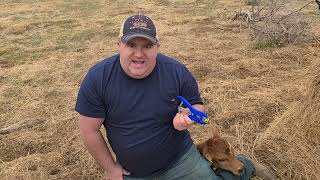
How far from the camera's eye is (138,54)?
2.94 metres

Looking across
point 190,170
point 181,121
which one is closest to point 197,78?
point 190,170

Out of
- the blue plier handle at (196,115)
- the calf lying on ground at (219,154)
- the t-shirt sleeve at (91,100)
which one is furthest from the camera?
the calf lying on ground at (219,154)

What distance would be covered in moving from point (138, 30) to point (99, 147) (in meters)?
0.88

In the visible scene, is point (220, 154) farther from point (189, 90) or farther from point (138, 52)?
point (138, 52)

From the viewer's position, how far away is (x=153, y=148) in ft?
10.3

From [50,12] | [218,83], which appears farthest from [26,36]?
[218,83]

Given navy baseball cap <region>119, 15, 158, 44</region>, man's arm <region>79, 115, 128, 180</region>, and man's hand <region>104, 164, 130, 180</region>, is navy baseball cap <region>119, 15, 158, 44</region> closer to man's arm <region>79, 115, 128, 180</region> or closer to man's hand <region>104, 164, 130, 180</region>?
man's arm <region>79, 115, 128, 180</region>

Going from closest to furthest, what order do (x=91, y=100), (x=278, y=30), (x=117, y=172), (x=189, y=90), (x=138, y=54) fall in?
(x=138, y=54) → (x=91, y=100) → (x=189, y=90) → (x=117, y=172) → (x=278, y=30)

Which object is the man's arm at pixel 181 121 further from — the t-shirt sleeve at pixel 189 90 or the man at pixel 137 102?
the t-shirt sleeve at pixel 189 90

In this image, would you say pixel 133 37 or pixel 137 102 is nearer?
pixel 133 37

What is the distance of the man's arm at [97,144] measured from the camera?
3.14 meters

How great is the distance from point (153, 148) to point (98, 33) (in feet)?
26.3

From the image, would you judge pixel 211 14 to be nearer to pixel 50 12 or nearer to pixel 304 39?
pixel 304 39

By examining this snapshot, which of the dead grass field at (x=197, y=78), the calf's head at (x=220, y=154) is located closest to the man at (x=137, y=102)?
the calf's head at (x=220, y=154)
